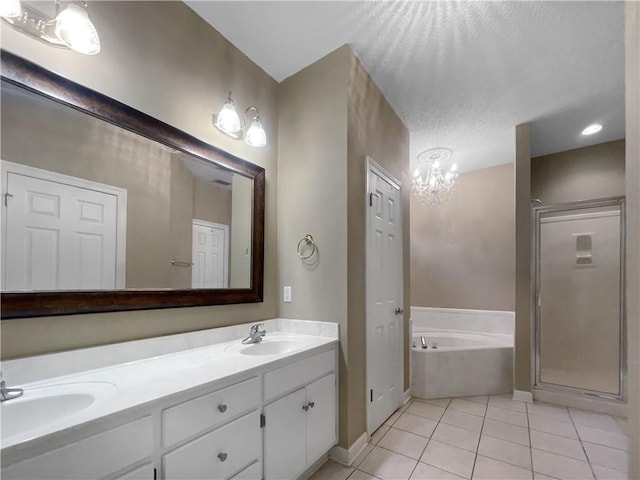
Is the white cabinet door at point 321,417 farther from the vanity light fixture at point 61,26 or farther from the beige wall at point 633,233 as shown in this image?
the vanity light fixture at point 61,26

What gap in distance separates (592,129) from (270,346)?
394 centimetres

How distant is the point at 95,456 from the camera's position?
81 cm

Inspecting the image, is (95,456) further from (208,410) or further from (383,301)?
(383,301)

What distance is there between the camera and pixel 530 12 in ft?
5.67

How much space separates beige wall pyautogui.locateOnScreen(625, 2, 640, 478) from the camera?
24.6 inches

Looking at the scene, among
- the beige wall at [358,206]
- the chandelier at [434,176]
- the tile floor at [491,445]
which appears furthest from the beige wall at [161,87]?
the chandelier at [434,176]

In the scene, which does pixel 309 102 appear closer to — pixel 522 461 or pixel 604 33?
pixel 604 33

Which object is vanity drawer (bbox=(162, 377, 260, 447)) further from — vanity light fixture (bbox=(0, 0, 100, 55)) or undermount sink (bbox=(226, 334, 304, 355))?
vanity light fixture (bbox=(0, 0, 100, 55))

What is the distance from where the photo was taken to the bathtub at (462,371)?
2918mm

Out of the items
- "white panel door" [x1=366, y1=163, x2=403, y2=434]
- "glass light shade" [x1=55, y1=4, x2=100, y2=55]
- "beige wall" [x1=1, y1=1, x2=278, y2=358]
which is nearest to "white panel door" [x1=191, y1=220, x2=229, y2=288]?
"beige wall" [x1=1, y1=1, x2=278, y2=358]

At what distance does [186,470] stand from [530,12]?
2.89m

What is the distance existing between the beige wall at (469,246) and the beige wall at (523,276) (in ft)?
2.98

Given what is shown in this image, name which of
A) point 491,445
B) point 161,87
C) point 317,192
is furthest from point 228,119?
point 491,445

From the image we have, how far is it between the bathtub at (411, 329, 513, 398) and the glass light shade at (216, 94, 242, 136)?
8.83ft
